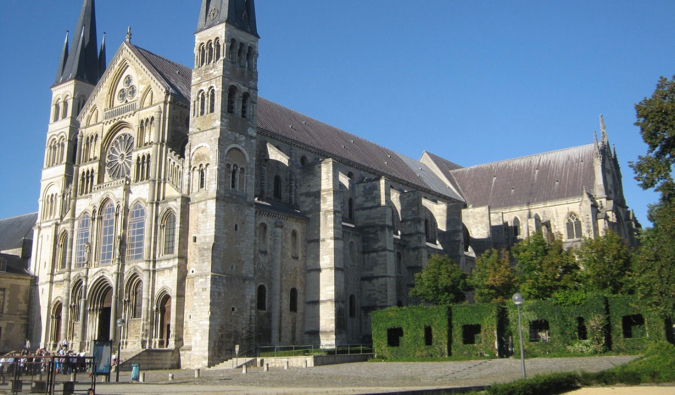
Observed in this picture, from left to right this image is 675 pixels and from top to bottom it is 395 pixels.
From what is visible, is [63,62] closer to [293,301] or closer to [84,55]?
[84,55]

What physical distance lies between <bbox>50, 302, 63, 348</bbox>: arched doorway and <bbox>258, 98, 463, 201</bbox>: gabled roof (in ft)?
59.5

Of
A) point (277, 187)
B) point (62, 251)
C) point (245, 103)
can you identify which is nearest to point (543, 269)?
point (277, 187)

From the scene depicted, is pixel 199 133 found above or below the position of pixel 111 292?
above

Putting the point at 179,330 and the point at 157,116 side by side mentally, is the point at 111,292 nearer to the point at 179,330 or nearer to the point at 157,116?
the point at 179,330

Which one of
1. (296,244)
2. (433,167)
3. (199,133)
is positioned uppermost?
(433,167)

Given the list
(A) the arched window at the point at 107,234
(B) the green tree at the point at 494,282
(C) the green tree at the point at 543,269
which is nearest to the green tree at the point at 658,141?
(C) the green tree at the point at 543,269

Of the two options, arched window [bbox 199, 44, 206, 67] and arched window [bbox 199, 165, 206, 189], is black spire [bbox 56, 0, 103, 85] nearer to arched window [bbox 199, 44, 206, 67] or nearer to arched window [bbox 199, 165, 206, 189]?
arched window [bbox 199, 44, 206, 67]

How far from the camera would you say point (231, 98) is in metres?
41.9

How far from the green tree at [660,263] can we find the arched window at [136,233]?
90.4ft

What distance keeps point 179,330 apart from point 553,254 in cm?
2232

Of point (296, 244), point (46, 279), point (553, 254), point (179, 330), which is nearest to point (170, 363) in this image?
point (179, 330)

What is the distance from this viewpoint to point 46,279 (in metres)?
47.2

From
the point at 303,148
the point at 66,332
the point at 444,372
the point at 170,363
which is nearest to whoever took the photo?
the point at 444,372

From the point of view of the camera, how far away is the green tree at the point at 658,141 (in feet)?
93.4
